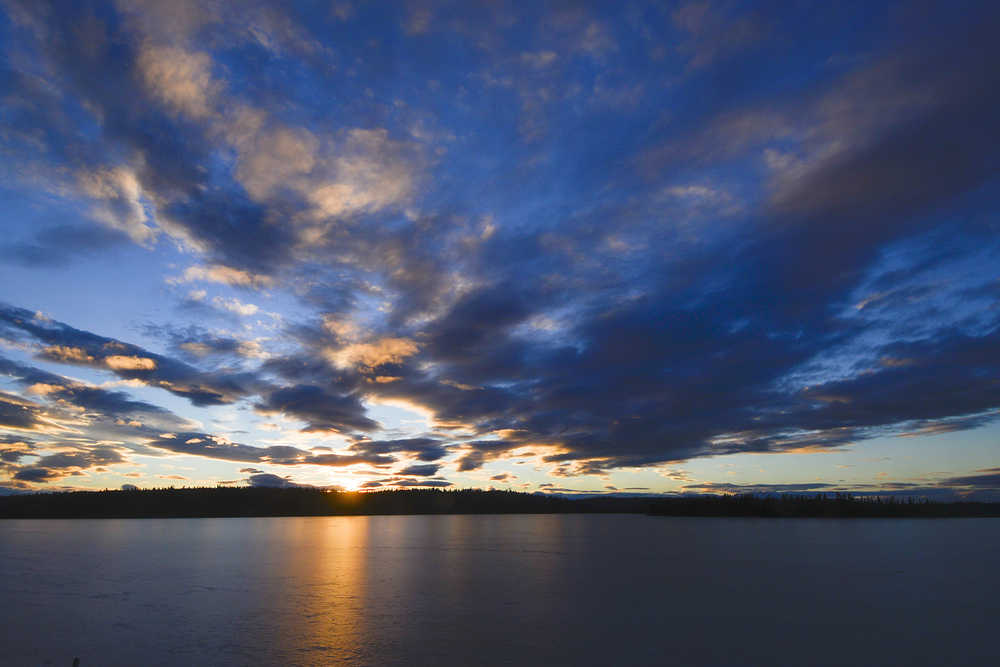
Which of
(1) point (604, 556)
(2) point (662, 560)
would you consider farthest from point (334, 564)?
(2) point (662, 560)

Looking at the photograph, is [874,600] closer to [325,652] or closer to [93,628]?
[325,652]

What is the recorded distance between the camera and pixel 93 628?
26.0 metres

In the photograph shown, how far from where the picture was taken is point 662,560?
5806 cm

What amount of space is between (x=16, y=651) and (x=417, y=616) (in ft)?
51.8

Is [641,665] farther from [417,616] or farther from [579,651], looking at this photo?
[417,616]

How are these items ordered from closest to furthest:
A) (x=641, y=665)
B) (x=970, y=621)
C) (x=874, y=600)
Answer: (x=641, y=665) < (x=970, y=621) < (x=874, y=600)

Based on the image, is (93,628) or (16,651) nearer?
(16,651)

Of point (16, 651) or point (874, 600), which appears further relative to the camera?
point (874, 600)

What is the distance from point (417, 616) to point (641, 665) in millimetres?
12566

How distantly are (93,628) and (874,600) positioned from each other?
4058cm

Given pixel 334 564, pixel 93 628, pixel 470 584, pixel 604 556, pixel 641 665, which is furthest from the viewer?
pixel 604 556

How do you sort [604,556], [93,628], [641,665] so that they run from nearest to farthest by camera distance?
[641,665] < [93,628] < [604,556]

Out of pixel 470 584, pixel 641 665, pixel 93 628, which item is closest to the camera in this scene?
pixel 641 665

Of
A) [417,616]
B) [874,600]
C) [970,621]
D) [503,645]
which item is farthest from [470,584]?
[970,621]
